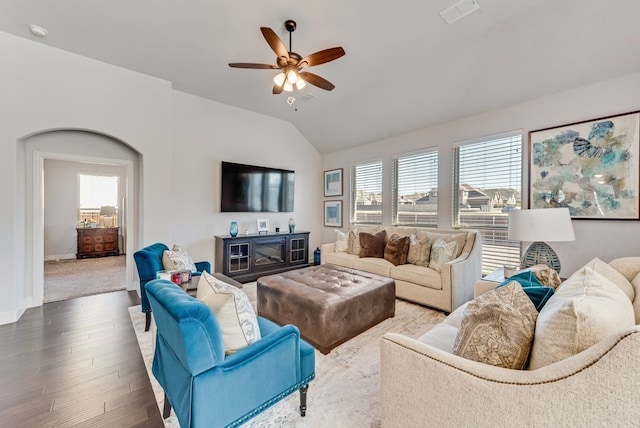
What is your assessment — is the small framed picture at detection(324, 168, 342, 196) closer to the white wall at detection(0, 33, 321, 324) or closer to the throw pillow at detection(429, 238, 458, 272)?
the white wall at detection(0, 33, 321, 324)

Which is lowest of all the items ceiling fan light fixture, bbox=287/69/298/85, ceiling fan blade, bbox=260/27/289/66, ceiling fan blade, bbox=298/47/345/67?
ceiling fan light fixture, bbox=287/69/298/85

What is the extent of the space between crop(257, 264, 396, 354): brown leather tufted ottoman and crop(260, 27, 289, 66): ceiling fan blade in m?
2.24

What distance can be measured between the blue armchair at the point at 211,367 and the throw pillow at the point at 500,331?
0.89 metres

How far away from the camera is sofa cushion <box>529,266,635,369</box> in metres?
0.82

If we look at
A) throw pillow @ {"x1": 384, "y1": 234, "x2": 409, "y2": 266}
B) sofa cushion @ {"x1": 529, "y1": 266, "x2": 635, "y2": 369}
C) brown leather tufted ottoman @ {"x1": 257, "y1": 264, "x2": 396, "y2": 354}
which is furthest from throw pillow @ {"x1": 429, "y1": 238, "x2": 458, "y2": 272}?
sofa cushion @ {"x1": 529, "y1": 266, "x2": 635, "y2": 369}

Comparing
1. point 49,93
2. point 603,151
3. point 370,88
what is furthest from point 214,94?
point 603,151

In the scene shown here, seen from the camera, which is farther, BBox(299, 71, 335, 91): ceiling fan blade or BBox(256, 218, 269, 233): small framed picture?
BBox(256, 218, 269, 233): small framed picture

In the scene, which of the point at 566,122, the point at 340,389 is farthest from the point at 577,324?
the point at 566,122

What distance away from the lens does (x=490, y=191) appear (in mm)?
3783

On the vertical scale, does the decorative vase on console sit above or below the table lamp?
below

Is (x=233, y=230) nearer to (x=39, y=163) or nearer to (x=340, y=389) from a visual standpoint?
(x=39, y=163)

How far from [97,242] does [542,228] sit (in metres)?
8.68

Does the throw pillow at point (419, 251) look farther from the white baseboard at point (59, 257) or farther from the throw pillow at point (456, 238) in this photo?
the white baseboard at point (59, 257)

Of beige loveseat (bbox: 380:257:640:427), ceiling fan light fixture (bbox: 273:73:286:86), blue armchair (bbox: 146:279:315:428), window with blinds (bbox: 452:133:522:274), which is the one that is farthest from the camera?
window with blinds (bbox: 452:133:522:274)
